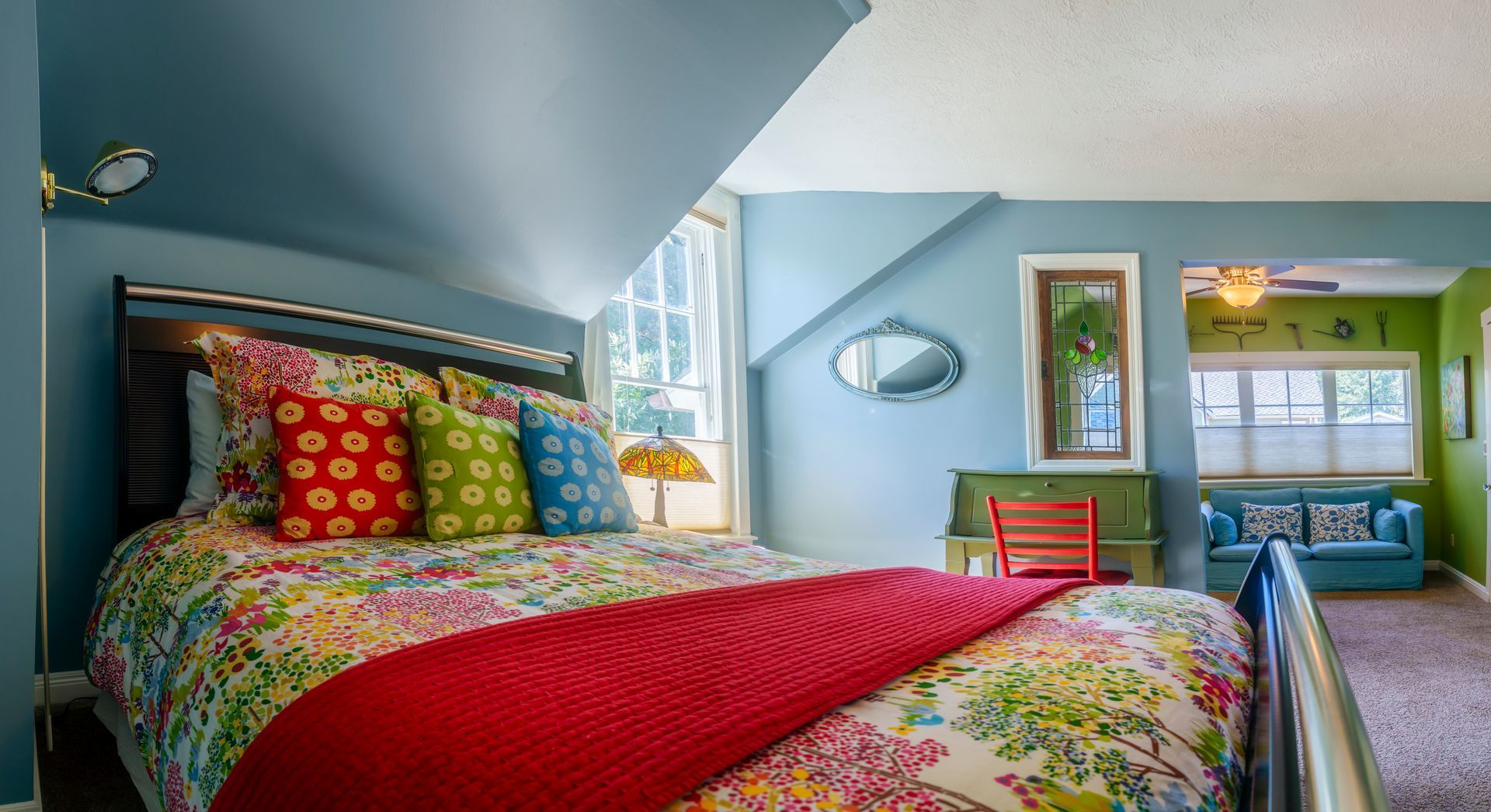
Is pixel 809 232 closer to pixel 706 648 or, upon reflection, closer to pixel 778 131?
pixel 778 131

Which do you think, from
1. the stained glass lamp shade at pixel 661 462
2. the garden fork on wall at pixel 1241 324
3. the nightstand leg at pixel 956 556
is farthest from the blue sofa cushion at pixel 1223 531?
the stained glass lamp shade at pixel 661 462

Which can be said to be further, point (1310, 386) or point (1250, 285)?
point (1310, 386)

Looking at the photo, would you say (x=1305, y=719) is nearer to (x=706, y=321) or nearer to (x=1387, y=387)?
(x=706, y=321)

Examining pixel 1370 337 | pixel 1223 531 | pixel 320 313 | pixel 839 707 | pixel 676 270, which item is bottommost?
pixel 1223 531

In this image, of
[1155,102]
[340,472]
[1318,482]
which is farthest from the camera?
[1318,482]

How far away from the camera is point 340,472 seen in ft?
6.31

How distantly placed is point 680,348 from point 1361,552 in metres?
4.72

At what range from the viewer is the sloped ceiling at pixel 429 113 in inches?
76.8

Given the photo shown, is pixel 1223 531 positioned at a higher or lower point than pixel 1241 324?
lower

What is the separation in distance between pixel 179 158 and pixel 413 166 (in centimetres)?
60

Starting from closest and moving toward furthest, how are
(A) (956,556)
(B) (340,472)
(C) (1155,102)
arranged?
(B) (340,472) < (C) (1155,102) < (A) (956,556)

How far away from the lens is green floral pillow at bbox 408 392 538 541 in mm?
1969

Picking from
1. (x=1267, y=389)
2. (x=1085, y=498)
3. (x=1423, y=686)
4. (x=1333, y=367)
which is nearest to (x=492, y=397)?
(x=1085, y=498)

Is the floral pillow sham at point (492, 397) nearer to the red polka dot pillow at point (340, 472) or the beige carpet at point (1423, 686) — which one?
the red polka dot pillow at point (340, 472)
